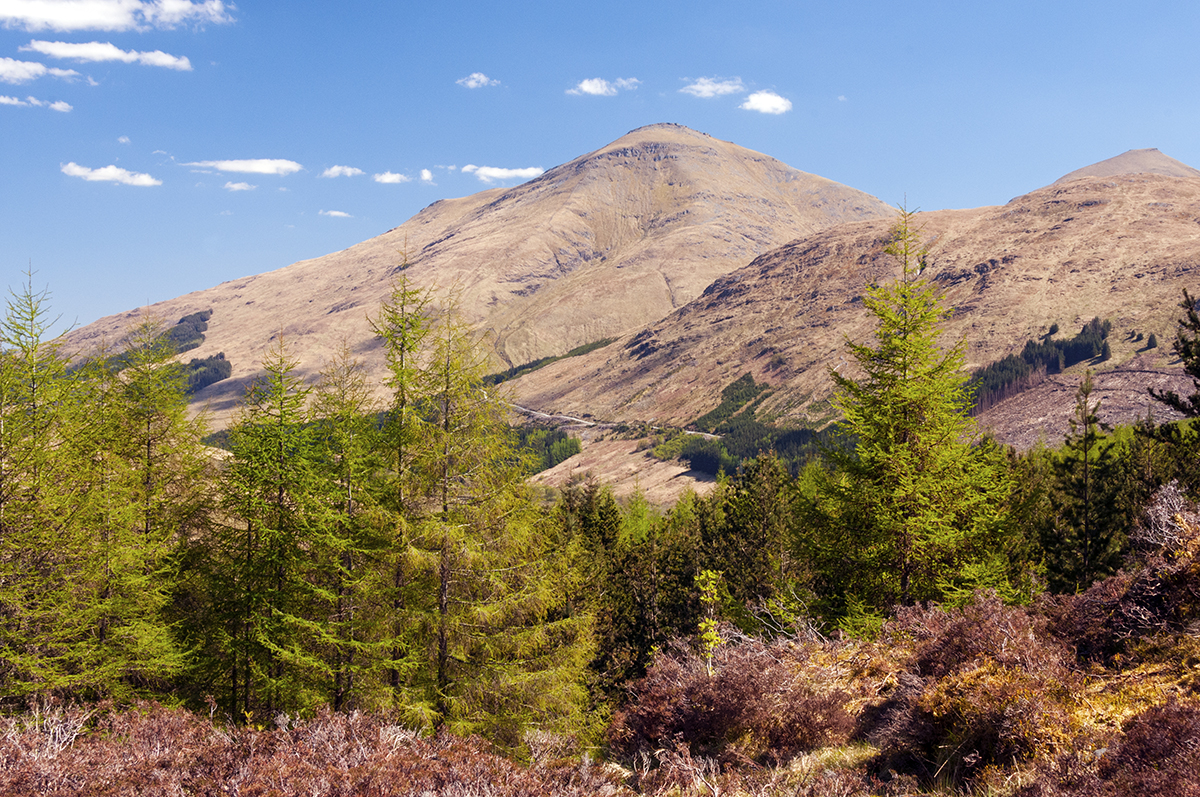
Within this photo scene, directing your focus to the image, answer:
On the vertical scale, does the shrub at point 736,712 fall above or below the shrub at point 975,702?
below

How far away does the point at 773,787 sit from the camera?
654 centimetres

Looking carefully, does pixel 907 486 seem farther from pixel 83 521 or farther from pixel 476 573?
pixel 83 521

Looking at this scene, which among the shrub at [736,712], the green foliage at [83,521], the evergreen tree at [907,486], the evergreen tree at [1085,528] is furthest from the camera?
the evergreen tree at [1085,528]

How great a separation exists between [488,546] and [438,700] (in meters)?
4.20

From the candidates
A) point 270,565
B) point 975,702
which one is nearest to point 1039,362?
point 270,565

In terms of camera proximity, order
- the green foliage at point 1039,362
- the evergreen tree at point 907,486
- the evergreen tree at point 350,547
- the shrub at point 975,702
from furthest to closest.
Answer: the green foliage at point 1039,362 → the evergreen tree at point 350,547 → the evergreen tree at point 907,486 → the shrub at point 975,702

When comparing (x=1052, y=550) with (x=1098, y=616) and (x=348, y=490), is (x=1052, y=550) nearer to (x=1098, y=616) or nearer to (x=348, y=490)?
(x=1098, y=616)

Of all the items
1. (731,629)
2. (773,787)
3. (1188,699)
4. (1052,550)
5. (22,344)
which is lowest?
(1052,550)

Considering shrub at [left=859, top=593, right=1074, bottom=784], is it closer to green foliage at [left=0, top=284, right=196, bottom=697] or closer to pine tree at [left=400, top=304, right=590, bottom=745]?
pine tree at [left=400, top=304, right=590, bottom=745]

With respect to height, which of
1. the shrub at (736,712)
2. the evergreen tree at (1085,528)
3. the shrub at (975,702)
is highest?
the shrub at (975,702)

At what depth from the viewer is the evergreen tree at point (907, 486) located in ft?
54.6

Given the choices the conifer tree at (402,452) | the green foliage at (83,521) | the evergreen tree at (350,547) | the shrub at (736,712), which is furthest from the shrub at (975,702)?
the green foliage at (83,521)

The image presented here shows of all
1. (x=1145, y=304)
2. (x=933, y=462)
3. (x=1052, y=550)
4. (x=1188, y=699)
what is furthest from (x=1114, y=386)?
(x=1188, y=699)

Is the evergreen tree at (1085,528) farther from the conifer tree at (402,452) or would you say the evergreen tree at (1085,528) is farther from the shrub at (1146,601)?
the conifer tree at (402,452)
